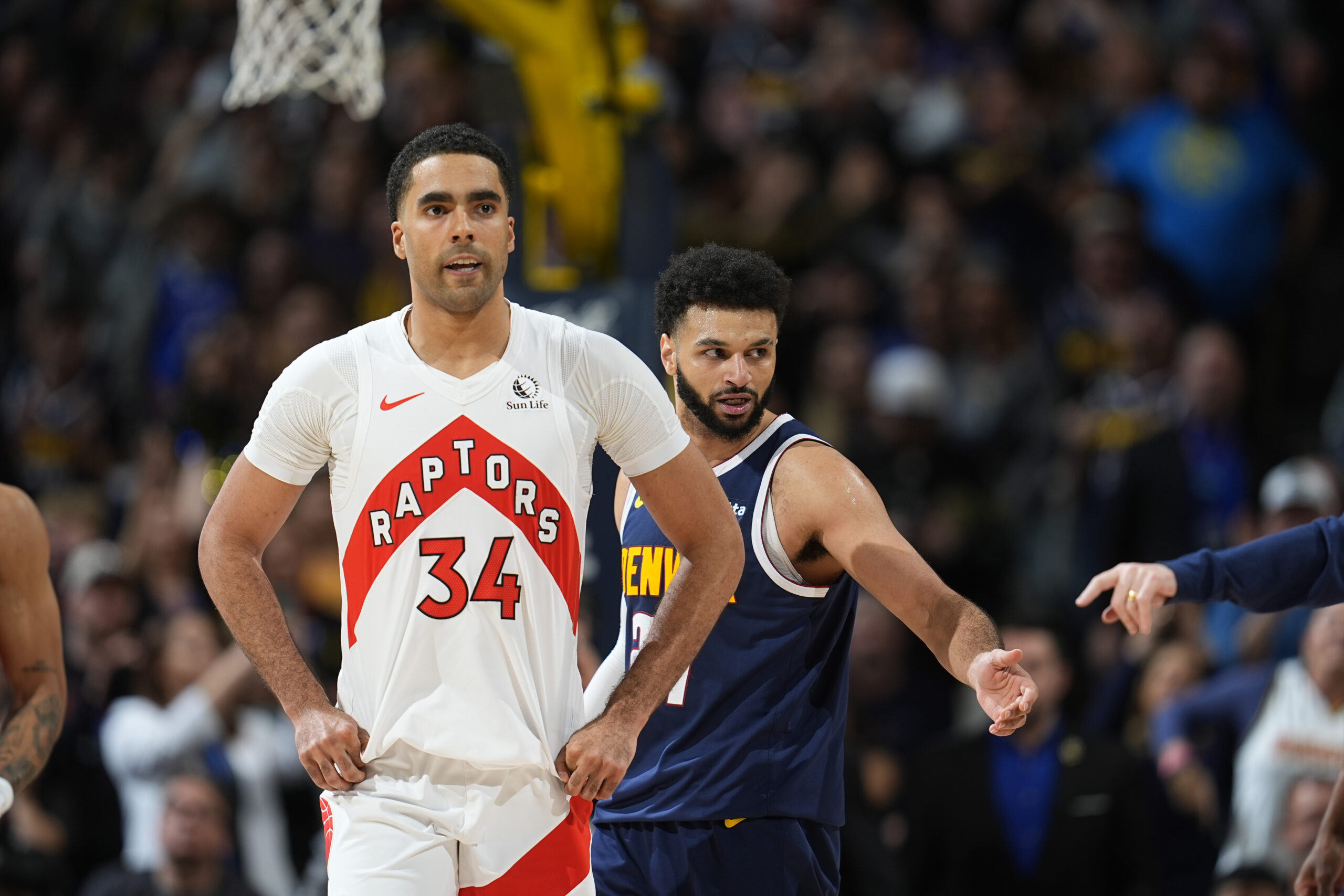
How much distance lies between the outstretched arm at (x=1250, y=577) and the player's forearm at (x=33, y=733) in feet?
10.0

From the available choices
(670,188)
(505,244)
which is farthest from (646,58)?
(505,244)

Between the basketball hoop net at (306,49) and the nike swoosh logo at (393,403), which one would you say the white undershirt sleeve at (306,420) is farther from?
the basketball hoop net at (306,49)

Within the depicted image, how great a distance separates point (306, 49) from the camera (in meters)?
7.38

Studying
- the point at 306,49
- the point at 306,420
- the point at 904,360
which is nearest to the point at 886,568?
the point at 306,420

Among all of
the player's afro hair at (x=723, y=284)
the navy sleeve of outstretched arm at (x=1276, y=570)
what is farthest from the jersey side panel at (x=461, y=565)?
the navy sleeve of outstretched arm at (x=1276, y=570)

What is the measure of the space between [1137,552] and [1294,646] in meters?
1.62

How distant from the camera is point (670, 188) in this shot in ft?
28.9

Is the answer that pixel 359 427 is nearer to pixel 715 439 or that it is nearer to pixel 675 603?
pixel 675 603

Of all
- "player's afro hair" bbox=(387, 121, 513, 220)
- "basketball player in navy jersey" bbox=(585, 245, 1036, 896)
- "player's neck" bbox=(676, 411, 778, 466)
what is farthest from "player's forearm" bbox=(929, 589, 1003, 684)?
"player's afro hair" bbox=(387, 121, 513, 220)

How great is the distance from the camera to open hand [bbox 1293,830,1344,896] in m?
5.21

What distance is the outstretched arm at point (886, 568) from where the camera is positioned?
448 centimetres

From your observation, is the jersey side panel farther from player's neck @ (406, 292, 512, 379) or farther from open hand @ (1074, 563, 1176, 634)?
open hand @ (1074, 563, 1176, 634)

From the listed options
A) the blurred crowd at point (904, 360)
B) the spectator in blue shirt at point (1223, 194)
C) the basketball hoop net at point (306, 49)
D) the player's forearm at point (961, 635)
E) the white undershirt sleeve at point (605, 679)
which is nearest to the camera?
the player's forearm at point (961, 635)

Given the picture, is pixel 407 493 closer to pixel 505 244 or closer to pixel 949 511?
pixel 505 244
